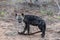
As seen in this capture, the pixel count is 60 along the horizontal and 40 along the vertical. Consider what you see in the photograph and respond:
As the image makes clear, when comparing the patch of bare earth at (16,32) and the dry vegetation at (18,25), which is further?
the dry vegetation at (18,25)

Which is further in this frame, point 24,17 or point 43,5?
point 43,5

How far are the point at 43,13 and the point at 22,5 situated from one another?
6.11 feet

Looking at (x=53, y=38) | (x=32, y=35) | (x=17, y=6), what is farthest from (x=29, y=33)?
(x=17, y=6)

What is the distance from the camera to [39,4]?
12281mm

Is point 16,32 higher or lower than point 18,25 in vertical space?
lower

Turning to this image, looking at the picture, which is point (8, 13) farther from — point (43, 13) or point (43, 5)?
point (43, 5)

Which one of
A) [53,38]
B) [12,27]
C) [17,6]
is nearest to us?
[53,38]

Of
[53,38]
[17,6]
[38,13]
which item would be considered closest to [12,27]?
[53,38]

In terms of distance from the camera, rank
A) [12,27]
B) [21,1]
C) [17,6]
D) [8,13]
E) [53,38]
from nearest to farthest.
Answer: [53,38], [12,27], [8,13], [17,6], [21,1]

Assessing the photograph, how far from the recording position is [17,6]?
11992 mm

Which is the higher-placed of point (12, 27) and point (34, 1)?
point (34, 1)

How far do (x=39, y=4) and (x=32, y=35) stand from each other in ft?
15.6

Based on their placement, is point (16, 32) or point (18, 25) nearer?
Answer: point (16, 32)

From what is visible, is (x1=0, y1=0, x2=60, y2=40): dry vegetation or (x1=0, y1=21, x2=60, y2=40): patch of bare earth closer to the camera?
(x1=0, y1=21, x2=60, y2=40): patch of bare earth
